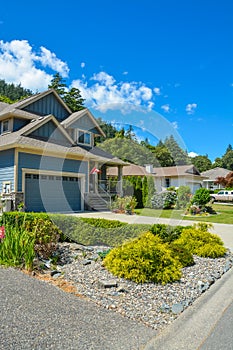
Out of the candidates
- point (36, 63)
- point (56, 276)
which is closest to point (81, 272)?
point (56, 276)

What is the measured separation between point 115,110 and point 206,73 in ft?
29.4

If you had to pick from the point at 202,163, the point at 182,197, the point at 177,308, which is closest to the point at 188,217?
the point at 182,197

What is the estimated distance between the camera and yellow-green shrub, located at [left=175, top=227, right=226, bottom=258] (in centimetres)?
659

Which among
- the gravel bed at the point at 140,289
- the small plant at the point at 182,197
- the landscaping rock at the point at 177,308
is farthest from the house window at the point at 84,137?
the landscaping rock at the point at 177,308

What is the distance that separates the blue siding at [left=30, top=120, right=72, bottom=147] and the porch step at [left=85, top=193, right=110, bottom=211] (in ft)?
13.6

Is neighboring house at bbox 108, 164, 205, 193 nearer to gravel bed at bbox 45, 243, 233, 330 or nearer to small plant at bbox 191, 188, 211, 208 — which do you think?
small plant at bbox 191, 188, 211, 208

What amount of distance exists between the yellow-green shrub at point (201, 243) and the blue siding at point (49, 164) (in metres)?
10.5

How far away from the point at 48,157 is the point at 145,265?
42.5 feet

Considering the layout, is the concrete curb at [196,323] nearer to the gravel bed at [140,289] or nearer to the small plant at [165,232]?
the gravel bed at [140,289]

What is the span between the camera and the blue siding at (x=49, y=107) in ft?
59.8

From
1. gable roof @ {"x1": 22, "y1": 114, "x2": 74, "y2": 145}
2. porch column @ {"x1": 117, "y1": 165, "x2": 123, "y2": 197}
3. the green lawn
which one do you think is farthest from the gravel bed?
porch column @ {"x1": 117, "y1": 165, "x2": 123, "y2": 197}

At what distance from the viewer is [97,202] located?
63.9ft

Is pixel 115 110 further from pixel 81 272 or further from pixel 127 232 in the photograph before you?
pixel 81 272

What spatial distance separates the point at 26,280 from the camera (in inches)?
175
